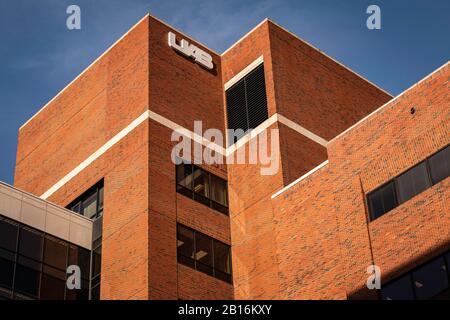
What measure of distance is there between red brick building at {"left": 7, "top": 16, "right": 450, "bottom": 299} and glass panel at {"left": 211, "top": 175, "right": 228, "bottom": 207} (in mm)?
110

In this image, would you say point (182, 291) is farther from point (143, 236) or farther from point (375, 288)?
point (375, 288)

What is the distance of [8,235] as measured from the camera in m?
45.0

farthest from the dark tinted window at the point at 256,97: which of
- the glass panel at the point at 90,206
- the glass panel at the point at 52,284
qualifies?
the glass panel at the point at 52,284

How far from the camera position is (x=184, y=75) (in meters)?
53.5

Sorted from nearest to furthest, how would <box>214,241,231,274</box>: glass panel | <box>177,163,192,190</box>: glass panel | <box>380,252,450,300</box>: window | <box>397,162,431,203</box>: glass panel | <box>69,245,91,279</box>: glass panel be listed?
<box>380,252,450,300</box>: window < <box>397,162,431,203</box>: glass panel < <box>69,245,91,279</box>: glass panel < <box>214,241,231,274</box>: glass panel < <box>177,163,192,190</box>: glass panel

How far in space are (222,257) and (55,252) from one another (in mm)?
8262

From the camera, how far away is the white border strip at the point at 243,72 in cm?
5441

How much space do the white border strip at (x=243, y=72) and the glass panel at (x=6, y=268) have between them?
17.1 m

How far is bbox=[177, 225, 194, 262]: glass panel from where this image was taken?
4653cm

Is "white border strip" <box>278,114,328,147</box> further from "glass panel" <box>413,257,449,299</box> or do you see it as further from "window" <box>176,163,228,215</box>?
"glass panel" <box>413,257,449,299</box>

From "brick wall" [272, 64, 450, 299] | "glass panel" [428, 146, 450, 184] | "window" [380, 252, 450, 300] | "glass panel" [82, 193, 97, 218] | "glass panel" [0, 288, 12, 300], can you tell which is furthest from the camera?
"glass panel" [82, 193, 97, 218]

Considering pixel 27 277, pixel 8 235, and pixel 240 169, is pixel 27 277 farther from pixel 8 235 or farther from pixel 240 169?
pixel 240 169

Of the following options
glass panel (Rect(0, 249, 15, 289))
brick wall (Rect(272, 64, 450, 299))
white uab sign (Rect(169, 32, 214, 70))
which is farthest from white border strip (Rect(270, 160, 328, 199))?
glass panel (Rect(0, 249, 15, 289))

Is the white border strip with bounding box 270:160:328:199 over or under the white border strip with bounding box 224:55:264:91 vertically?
under
